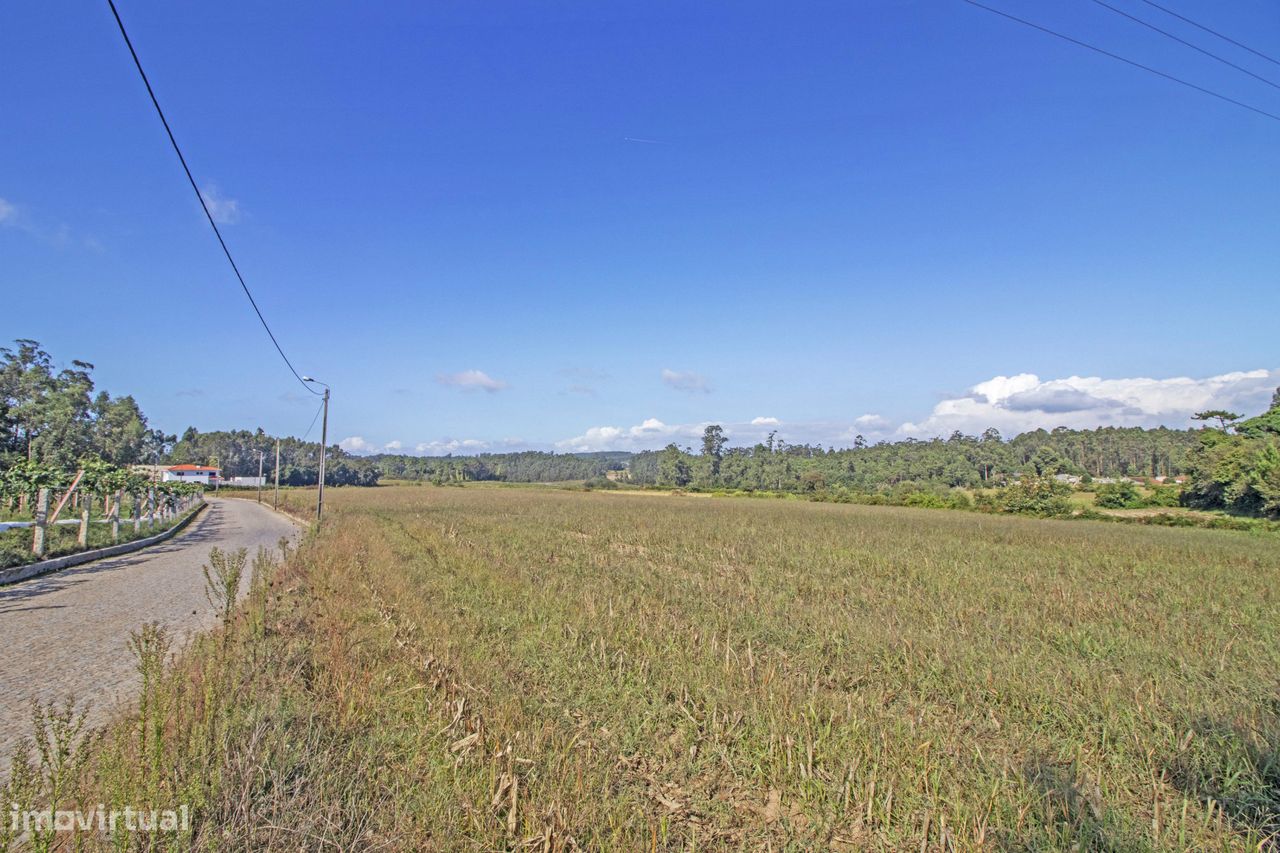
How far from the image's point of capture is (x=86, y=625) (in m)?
7.97

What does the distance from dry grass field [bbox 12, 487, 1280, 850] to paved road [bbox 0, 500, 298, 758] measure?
1.15m

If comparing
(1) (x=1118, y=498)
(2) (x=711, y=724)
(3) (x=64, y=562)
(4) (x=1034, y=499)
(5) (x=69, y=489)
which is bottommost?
(3) (x=64, y=562)

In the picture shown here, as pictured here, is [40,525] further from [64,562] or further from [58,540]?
[58,540]

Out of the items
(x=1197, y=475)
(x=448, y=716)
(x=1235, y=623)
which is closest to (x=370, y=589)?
(x=448, y=716)

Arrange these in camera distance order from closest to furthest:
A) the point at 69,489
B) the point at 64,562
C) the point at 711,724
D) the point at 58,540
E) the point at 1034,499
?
the point at 711,724 < the point at 64,562 < the point at 69,489 < the point at 58,540 < the point at 1034,499

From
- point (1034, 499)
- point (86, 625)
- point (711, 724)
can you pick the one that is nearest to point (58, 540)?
point (86, 625)

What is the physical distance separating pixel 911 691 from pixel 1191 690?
283 cm

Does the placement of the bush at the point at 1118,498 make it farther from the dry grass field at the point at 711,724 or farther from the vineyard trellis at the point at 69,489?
the vineyard trellis at the point at 69,489

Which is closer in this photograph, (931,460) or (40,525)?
(40,525)

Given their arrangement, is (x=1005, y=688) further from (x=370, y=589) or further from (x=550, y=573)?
(x=370, y=589)

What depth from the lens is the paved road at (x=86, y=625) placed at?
5285 mm

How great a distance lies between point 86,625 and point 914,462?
120 metres

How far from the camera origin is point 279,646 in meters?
6.11

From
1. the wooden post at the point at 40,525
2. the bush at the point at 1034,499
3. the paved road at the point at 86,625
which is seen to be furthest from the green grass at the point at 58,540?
the bush at the point at 1034,499
